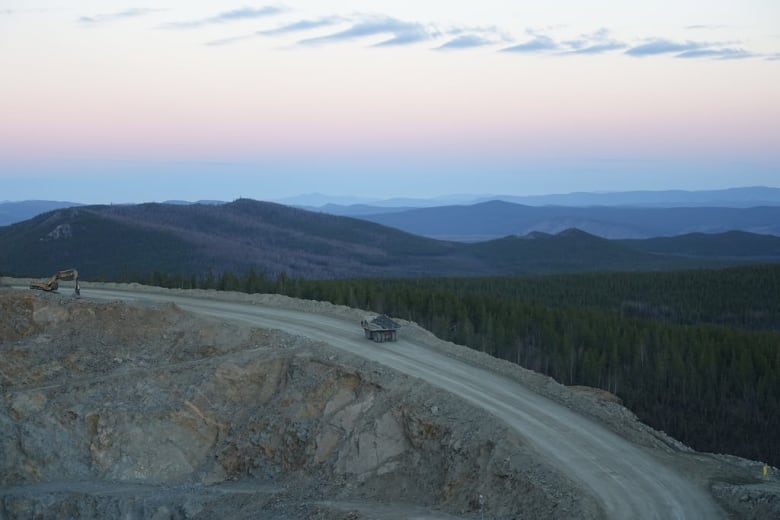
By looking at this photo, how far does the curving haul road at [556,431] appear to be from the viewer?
923 inches

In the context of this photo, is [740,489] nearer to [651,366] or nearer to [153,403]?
[651,366]

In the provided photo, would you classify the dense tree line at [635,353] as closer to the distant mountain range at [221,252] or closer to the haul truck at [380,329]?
the haul truck at [380,329]

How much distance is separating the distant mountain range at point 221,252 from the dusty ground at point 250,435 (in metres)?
86.7

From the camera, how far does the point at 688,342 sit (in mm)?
46281

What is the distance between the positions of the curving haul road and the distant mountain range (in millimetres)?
90574

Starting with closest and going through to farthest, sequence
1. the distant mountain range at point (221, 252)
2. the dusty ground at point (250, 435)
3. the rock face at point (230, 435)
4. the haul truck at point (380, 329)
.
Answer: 1. the dusty ground at point (250, 435)
2. the rock face at point (230, 435)
3. the haul truck at point (380, 329)
4. the distant mountain range at point (221, 252)

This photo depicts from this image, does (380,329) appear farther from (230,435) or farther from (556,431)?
(556,431)

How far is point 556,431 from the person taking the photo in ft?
92.5

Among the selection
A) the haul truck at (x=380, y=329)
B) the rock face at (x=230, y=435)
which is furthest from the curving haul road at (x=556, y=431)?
the rock face at (x=230, y=435)

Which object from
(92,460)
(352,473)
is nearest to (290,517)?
(352,473)

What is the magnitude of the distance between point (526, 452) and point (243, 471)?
12.3m

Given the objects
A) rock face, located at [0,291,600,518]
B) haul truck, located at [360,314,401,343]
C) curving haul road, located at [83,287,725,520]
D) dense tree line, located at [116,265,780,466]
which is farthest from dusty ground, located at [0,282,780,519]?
dense tree line, located at [116,265,780,466]

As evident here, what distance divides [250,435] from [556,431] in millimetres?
12603

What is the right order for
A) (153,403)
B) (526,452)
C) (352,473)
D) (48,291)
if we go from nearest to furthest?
(526,452) → (352,473) → (153,403) → (48,291)
